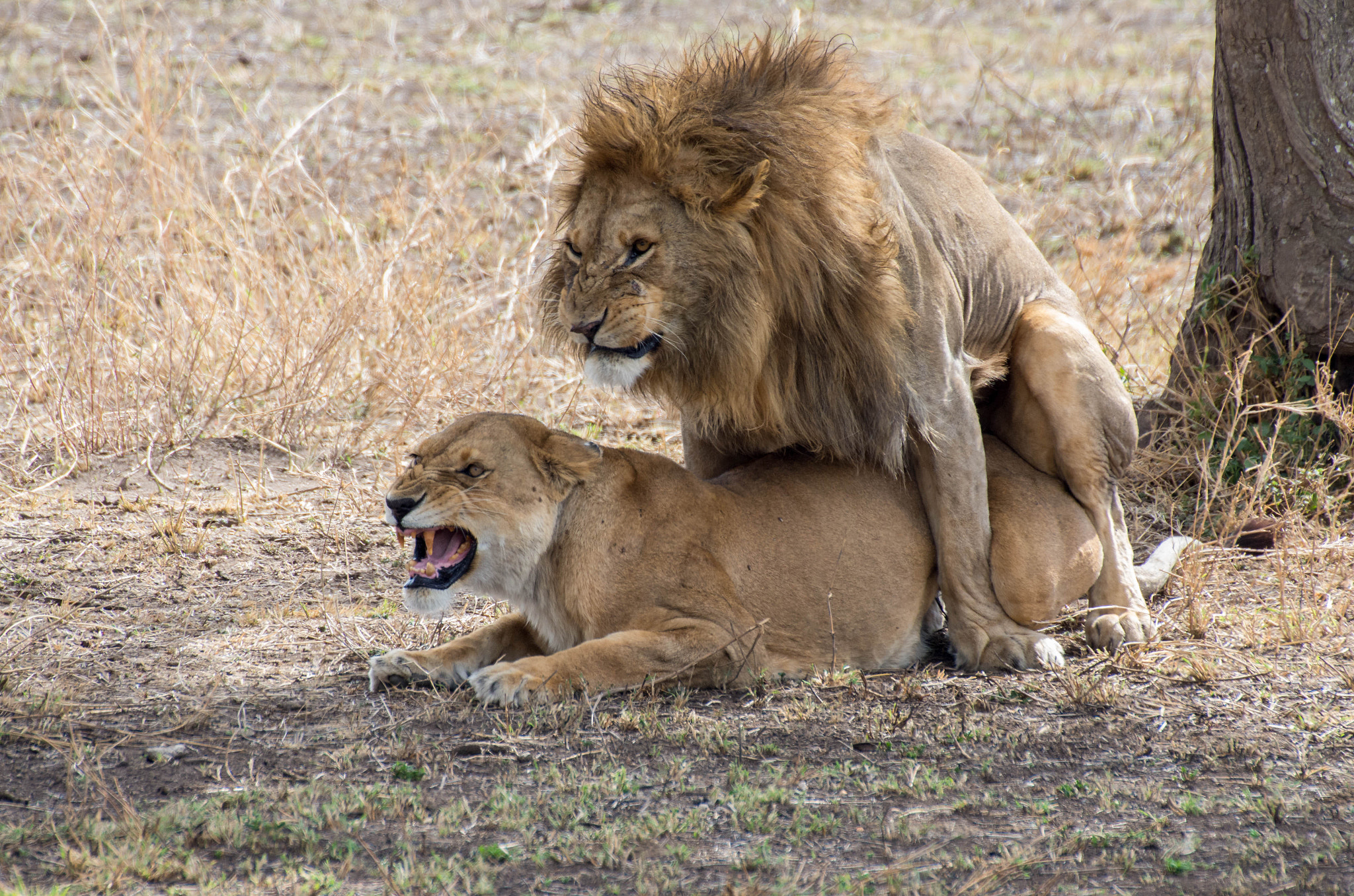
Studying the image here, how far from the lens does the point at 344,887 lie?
2.78m

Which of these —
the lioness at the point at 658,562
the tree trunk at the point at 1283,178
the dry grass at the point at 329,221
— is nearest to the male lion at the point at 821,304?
the lioness at the point at 658,562

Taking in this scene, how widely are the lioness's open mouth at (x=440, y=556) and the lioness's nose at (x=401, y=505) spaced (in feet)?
0.24

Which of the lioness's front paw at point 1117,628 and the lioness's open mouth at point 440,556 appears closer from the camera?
the lioness's open mouth at point 440,556

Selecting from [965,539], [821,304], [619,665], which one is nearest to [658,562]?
[619,665]

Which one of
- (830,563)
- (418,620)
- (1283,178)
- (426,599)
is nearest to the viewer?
(426,599)

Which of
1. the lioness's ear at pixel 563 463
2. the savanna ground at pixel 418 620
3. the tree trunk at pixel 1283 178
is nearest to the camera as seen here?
the savanna ground at pixel 418 620

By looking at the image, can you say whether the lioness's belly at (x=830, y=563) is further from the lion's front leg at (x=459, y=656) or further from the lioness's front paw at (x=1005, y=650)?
the lion's front leg at (x=459, y=656)

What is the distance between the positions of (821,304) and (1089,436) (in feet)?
3.92

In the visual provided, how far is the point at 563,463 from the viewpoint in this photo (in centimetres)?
408

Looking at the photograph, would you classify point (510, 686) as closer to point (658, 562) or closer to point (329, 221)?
point (658, 562)

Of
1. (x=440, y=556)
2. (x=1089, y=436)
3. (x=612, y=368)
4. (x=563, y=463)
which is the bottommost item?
(x=440, y=556)

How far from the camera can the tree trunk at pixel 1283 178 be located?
5625 millimetres

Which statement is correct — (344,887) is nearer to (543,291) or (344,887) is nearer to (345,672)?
(345,672)

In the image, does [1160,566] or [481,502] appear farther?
[1160,566]
